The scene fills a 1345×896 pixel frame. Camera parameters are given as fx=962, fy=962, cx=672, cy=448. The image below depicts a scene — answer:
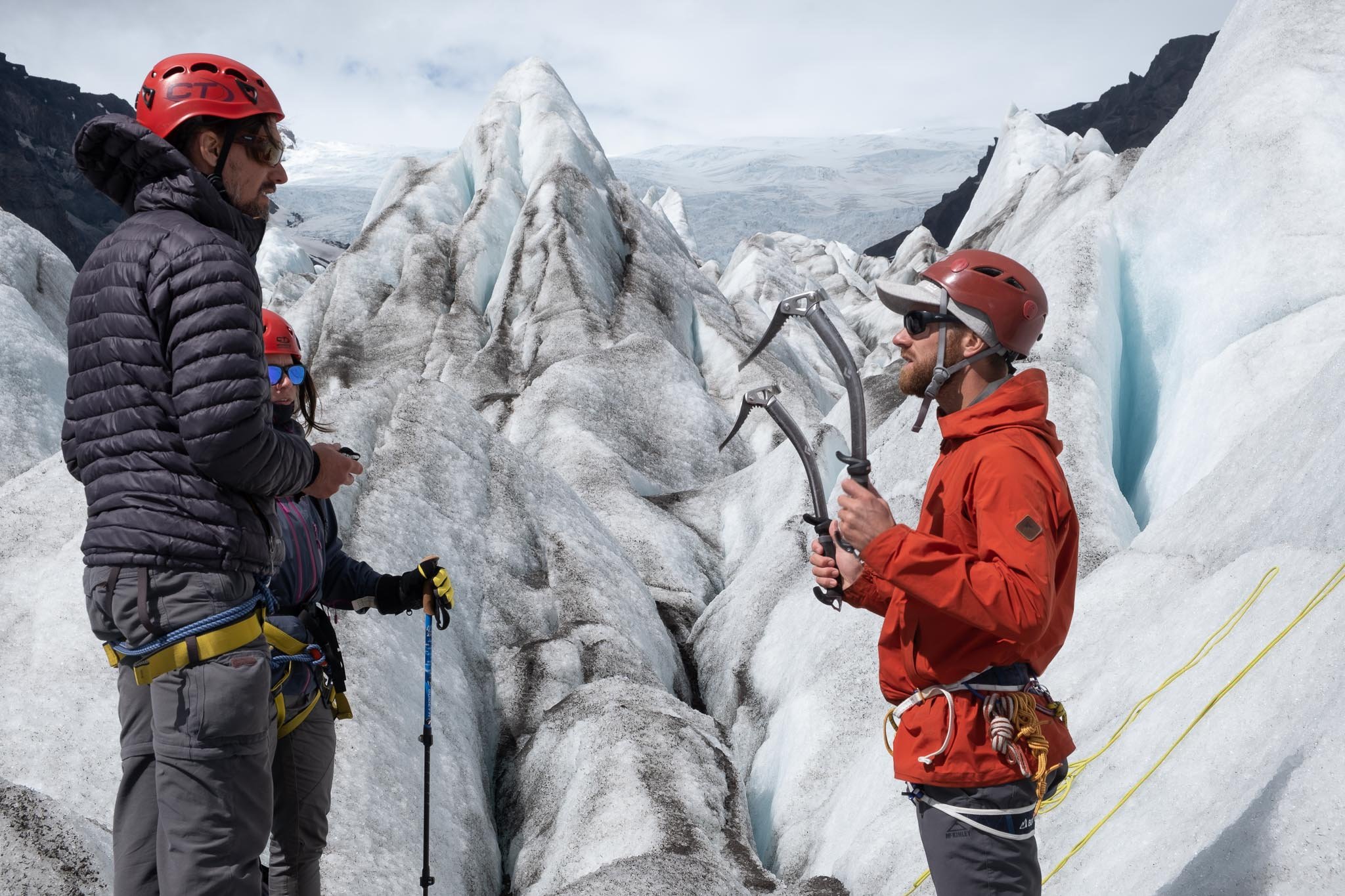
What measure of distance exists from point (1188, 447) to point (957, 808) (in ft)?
28.3

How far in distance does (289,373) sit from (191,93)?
175 centimetres

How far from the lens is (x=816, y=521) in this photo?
306cm

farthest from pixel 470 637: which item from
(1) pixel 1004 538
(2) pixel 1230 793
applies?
(1) pixel 1004 538

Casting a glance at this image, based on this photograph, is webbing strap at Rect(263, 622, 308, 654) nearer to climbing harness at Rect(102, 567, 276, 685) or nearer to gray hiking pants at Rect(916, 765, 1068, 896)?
climbing harness at Rect(102, 567, 276, 685)

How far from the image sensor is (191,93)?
117 inches

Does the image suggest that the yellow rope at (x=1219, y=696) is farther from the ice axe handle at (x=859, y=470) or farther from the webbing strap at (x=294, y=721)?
the webbing strap at (x=294, y=721)

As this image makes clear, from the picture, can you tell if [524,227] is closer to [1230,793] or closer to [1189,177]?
[1189,177]

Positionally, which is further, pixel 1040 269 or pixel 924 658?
pixel 1040 269

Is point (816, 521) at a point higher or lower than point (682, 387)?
higher

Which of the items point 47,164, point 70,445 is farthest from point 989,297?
point 47,164

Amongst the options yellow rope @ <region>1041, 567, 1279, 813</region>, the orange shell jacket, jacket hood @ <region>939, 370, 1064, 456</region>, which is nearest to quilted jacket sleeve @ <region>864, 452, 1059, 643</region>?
the orange shell jacket

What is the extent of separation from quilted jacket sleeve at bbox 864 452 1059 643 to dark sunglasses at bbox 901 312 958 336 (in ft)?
1.92

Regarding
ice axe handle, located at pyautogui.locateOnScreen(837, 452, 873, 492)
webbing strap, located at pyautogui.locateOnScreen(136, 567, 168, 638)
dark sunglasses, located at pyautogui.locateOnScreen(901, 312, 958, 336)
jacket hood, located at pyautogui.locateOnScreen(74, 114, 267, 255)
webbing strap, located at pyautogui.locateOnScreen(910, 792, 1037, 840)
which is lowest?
webbing strap, located at pyautogui.locateOnScreen(910, 792, 1037, 840)

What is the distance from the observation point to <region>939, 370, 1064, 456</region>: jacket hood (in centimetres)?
282
